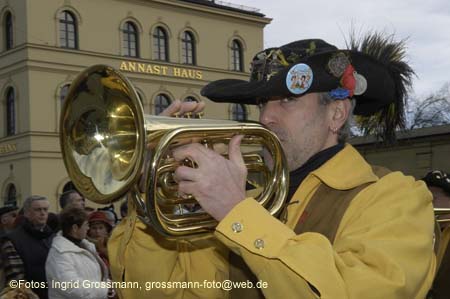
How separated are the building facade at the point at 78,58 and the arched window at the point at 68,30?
1.6 inches

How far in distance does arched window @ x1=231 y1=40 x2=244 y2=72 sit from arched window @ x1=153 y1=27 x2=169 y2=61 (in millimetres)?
3649

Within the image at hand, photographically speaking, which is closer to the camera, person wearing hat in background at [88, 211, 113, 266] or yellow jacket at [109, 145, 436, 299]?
yellow jacket at [109, 145, 436, 299]

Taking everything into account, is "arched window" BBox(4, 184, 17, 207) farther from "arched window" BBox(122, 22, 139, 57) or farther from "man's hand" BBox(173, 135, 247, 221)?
"man's hand" BBox(173, 135, 247, 221)

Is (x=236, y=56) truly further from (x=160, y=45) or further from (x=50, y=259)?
(x=50, y=259)

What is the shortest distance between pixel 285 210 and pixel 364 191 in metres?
0.34

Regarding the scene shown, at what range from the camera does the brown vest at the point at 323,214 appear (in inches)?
89.9

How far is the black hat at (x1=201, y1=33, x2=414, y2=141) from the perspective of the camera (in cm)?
246

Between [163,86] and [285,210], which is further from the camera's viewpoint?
[163,86]

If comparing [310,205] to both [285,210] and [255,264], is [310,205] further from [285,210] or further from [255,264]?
[255,264]

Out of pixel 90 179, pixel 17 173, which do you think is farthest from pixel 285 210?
pixel 17 173

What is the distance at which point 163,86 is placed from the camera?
29062 millimetres

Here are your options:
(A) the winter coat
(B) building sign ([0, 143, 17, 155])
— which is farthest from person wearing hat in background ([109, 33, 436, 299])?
(B) building sign ([0, 143, 17, 155])

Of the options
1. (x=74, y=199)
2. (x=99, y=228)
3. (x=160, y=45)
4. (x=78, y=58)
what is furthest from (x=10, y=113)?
(x=74, y=199)

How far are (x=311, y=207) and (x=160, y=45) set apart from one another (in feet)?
90.6
